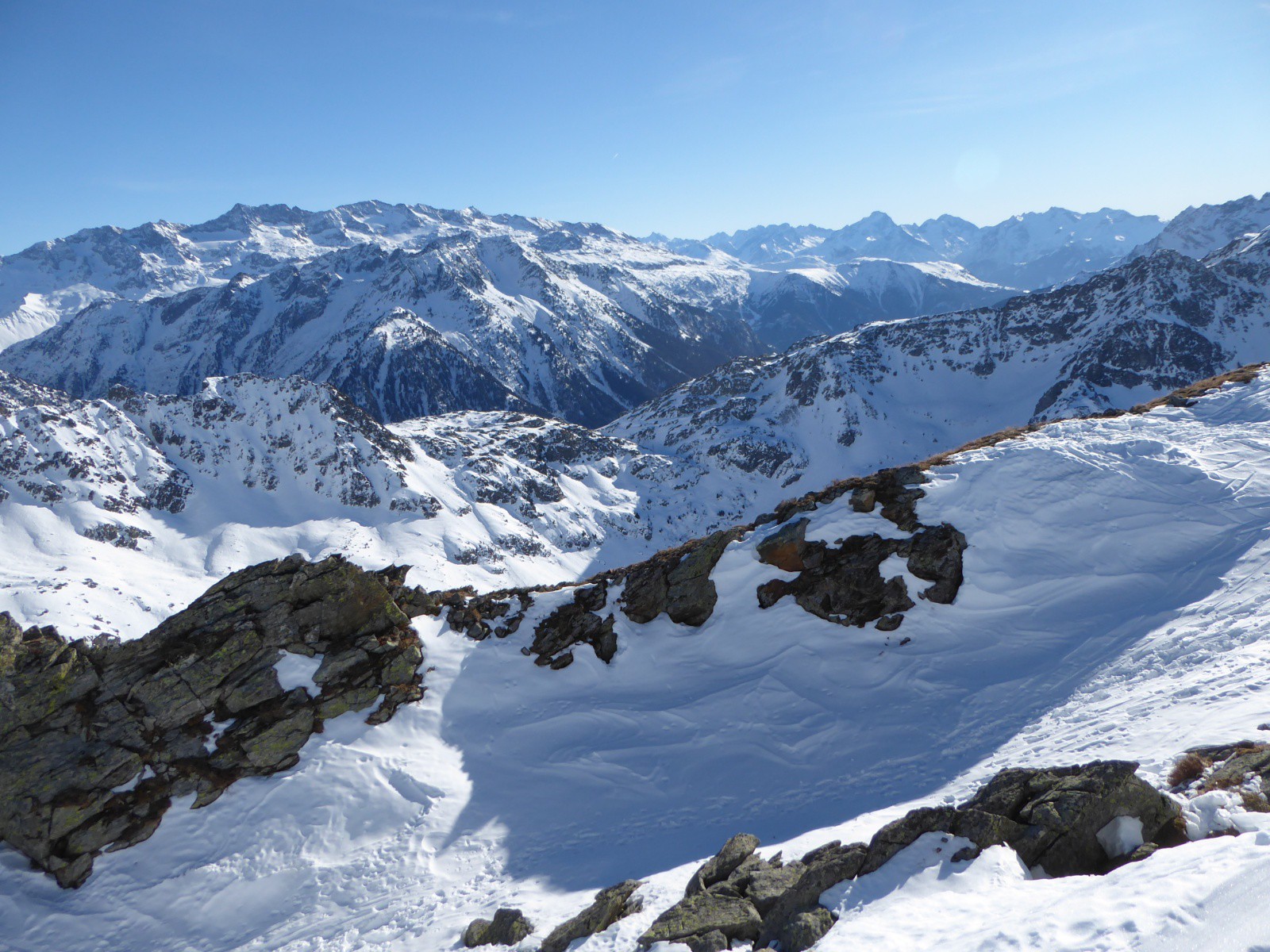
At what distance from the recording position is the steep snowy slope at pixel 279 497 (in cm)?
12488

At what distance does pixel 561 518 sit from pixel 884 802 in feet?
448

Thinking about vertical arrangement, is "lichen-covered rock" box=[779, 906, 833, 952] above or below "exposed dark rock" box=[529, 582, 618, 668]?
below

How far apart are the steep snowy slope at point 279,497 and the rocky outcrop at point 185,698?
297 feet

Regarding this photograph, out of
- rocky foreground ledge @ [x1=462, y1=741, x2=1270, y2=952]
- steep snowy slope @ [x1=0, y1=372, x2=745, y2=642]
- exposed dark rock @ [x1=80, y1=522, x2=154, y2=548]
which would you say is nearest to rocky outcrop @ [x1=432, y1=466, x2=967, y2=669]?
rocky foreground ledge @ [x1=462, y1=741, x2=1270, y2=952]

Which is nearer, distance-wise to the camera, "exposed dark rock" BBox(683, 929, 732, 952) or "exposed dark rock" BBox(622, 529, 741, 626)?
"exposed dark rock" BBox(683, 929, 732, 952)

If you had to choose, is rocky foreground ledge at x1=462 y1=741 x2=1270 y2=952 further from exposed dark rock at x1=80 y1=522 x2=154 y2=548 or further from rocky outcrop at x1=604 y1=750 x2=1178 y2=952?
exposed dark rock at x1=80 y1=522 x2=154 y2=548

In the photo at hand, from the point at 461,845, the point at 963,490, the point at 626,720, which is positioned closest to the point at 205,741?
the point at 461,845

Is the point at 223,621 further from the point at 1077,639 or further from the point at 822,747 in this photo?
the point at 1077,639

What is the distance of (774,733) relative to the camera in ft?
70.1

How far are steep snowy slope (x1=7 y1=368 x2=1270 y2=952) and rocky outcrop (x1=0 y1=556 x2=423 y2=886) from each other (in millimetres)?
875

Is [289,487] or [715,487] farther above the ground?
[289,487]

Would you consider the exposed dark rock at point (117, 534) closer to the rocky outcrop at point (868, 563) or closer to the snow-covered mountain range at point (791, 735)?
the snow-covered mountain range at point (791, 735)

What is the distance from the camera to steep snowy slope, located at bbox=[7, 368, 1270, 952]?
15.8 meters

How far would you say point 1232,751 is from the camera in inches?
477
